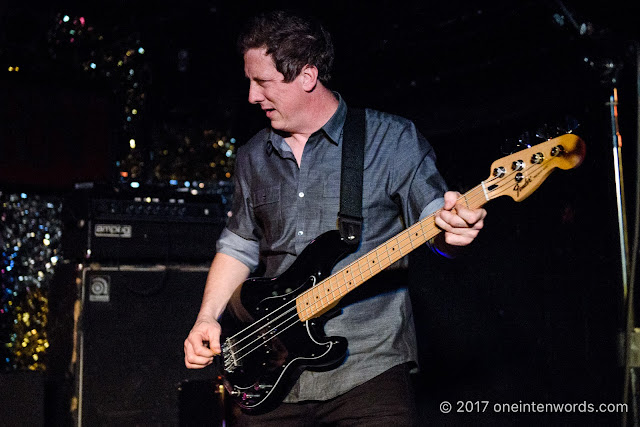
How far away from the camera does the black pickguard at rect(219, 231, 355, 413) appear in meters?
2.19

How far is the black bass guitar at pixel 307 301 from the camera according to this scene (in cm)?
203

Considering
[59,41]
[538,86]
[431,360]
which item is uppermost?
[59,41]

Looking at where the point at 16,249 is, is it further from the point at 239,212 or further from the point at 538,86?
the point at 538,86

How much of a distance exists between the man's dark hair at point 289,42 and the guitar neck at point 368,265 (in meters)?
0.71

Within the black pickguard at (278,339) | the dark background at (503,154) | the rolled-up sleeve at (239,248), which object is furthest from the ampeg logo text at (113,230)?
the black pickguard at (278,339)

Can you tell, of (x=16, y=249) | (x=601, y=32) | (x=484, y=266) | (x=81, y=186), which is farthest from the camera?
(x=16, y=249)

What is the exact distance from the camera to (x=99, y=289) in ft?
12.3

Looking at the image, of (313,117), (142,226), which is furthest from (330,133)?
(142,226)

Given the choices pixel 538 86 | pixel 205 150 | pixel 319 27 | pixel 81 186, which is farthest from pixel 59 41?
pixel 538 86

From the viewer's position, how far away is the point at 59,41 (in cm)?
503

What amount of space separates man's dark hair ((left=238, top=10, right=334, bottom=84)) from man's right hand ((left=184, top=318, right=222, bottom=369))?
0.88 metres

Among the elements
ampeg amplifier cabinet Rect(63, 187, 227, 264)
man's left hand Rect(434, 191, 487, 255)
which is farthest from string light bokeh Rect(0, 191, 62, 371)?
man's left hand Rect(434, 191, 487, 255)

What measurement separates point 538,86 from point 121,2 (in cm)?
302

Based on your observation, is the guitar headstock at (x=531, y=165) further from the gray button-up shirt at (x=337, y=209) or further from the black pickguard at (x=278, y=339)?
the black pickguard at (x=278, y=339)
